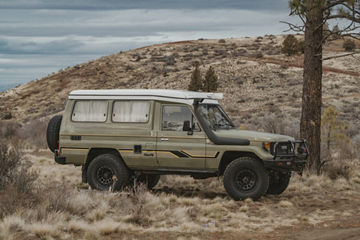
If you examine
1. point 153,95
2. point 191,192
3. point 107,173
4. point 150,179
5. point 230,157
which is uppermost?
point 153,95

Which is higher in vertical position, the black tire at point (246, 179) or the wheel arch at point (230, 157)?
the wheel arch at point (230, 157)

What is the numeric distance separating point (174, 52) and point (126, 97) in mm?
70477

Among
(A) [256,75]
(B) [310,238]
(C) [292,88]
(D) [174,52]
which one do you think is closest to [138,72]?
(D) [174,52]

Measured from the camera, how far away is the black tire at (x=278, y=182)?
11.3 meters

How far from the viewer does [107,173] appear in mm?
11617

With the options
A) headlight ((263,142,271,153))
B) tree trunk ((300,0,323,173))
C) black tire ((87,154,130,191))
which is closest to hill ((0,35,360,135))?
tree trunk ((300,0,323,173))

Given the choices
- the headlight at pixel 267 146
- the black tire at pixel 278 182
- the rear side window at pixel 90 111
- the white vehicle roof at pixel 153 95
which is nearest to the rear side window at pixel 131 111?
the white vehicle roof at pixel 153 95

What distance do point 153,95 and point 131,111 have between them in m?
0.62

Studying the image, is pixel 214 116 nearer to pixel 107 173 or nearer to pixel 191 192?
pixel 191 192

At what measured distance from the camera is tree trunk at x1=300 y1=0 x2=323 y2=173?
1374 centimetres

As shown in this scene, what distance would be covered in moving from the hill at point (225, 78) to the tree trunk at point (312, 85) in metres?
17.6

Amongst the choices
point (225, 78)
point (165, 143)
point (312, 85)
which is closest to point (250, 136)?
point (165, 143)

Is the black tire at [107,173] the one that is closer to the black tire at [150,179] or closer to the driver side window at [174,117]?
the black tire at [150,179]

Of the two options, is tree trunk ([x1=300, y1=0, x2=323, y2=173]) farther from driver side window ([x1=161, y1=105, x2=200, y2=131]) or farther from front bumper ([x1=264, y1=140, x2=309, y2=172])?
driver side window ([x1=161, y1=105, x2=200, y2=131])
